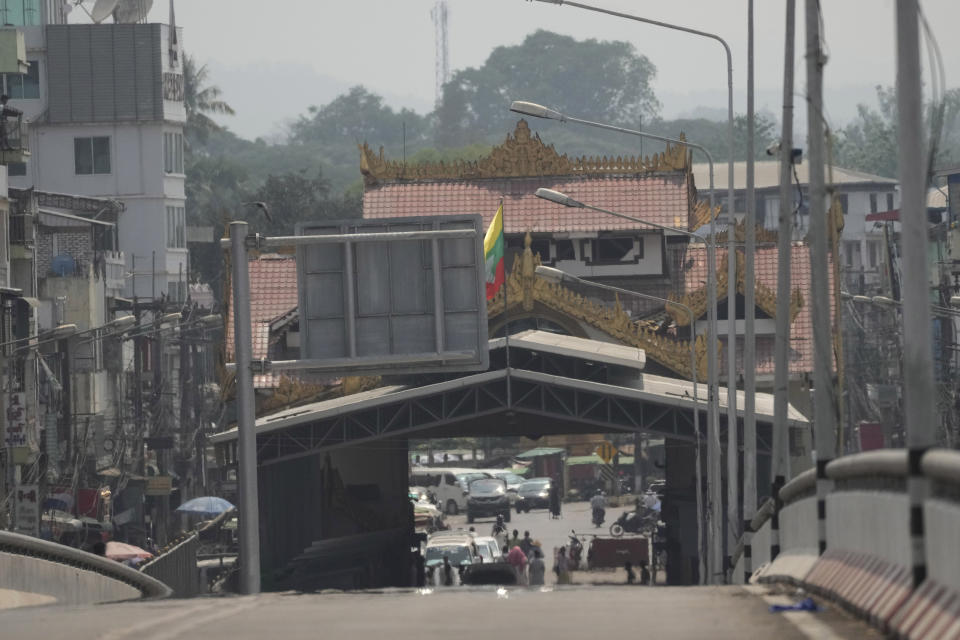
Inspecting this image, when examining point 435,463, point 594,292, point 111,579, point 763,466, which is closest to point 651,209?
point 594,292

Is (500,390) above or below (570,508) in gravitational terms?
above

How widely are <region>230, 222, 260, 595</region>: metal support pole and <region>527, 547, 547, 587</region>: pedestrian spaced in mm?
26545

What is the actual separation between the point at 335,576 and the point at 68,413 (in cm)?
1233

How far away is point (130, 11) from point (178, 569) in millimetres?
61638

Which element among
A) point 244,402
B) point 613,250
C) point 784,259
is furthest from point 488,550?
point 784,259

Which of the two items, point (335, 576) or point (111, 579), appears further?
A: point (335, 576)

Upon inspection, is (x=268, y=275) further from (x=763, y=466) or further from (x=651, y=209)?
(x=763, y=466)

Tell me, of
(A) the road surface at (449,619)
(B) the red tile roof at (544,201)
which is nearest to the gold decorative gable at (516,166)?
(B) the red tile roof at (544,201)

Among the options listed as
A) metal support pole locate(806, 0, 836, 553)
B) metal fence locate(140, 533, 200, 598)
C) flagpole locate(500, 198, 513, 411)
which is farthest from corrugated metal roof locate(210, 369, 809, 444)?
metal support pole locate(806, 0, 836, 553)

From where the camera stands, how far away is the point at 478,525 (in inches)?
3231

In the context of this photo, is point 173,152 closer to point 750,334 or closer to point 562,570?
point 562,570

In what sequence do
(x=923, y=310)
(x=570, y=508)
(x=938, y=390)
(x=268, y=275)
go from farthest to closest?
(x=570, y=508) < (x=938, y=390) < (x=268, y=275) < (x=923, y=310)

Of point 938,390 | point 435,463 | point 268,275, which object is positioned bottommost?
point 435,463

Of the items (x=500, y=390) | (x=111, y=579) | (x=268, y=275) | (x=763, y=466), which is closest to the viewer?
A: (x=111, y=579)
